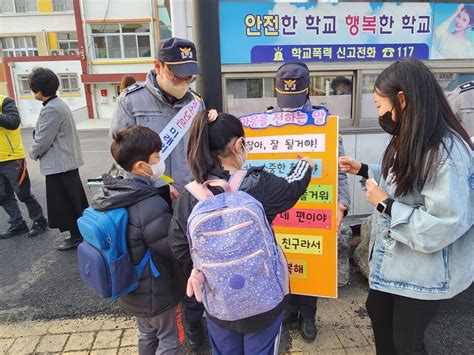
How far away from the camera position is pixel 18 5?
28203 millimetres

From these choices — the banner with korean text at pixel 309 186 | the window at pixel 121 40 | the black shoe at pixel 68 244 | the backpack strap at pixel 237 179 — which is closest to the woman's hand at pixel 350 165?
the banner with korean text at pixel 309 186

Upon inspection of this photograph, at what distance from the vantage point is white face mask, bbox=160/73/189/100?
249cm

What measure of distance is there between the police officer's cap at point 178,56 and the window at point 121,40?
25.9 m

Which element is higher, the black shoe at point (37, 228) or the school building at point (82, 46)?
the school building at point (82, 46)

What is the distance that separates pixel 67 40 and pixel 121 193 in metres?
30.6

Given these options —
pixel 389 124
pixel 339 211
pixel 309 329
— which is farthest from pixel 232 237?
pixel 309 329

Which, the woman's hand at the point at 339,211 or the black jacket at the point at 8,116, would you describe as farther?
the black jacket at the point at 8,116

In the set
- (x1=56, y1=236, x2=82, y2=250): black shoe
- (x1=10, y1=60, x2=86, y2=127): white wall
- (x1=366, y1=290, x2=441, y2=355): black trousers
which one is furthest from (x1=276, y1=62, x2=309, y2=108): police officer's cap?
(x1=10, y1=60, x2=86, y2=127): white wall

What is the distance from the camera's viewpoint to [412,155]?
5.20 ft

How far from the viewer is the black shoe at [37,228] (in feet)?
15.7

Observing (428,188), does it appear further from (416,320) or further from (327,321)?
(327,321)

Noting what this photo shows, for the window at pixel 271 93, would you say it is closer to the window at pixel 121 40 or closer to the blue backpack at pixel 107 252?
the blue backpack at pixel 107 252

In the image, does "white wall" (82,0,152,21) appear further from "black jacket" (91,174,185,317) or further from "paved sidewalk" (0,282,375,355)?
"black jacket" (91,174,185,317)

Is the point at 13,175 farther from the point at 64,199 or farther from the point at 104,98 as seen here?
the point at 104,98
